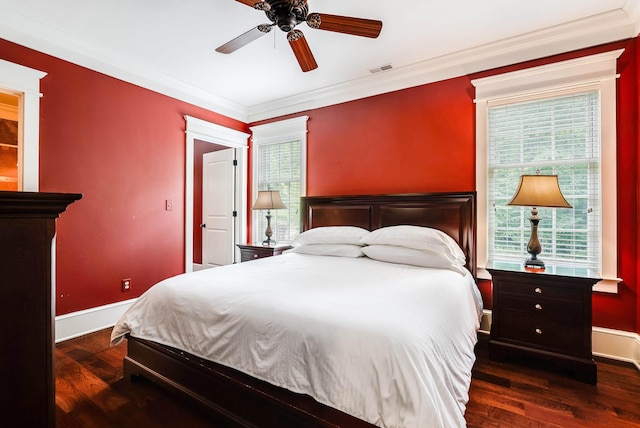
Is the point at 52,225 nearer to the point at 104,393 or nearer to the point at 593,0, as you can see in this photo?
the point at 104,393

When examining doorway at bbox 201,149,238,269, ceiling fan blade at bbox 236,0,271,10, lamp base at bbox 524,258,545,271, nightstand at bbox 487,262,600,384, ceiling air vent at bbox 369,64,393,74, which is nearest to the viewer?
ceiling fan blade at bbox 236,0,271,10

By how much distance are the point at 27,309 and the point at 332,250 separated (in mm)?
2494

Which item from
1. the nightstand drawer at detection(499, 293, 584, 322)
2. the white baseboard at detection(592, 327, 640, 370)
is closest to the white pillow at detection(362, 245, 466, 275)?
the nightstand drawer at detection(499, 293, 584, 322)

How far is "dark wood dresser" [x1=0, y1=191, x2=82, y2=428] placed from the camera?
0.59 meters

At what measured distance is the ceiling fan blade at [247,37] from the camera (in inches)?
78.4

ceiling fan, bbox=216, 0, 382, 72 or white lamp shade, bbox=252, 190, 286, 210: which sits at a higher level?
ceiling fan, bbox=216, 0, 382, 72

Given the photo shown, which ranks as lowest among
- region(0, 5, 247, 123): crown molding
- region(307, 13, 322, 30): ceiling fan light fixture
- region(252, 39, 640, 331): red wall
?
region(252, 39, 640, 331): red wall

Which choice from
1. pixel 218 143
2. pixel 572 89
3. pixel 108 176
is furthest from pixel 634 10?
pixel 108 176

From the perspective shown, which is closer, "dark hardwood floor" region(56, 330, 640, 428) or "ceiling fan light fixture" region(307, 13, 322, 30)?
"dark hardwood floor" region(56, 330, 640, 428)

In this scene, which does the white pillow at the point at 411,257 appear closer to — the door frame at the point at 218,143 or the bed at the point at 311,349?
the bed at the point at 311,349

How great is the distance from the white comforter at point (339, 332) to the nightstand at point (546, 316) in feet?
1.56

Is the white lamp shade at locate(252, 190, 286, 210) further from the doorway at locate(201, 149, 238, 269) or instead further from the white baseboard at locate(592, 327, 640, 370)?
the white baseboard at locate(592, 327, 640, 370)

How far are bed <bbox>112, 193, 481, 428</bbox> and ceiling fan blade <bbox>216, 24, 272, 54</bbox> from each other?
163 cm

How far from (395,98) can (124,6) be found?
2.59 meters
